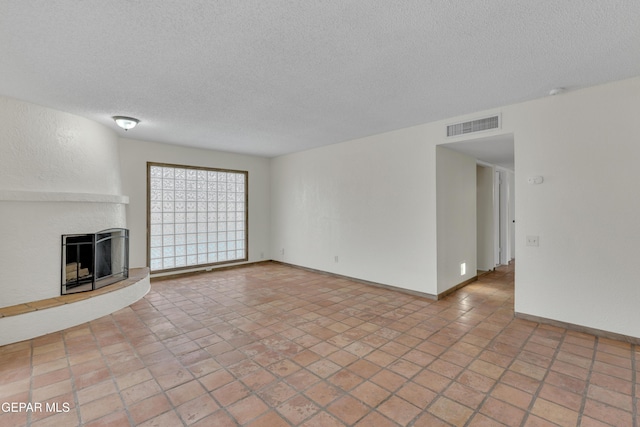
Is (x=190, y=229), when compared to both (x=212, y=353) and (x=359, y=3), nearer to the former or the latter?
(x=212, y=353)

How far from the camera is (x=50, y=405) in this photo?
1962mm

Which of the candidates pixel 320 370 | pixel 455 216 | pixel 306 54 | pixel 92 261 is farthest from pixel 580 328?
pixel 92 261

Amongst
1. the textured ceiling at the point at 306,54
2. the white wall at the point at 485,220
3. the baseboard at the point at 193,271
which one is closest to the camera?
the textured ceiling at the point at 306,54

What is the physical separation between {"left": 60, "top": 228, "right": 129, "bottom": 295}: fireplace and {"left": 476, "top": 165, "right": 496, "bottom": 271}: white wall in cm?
647

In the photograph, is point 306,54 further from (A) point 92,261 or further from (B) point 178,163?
(B) point 178,163

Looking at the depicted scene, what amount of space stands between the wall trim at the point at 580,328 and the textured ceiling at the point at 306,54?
2.46 m

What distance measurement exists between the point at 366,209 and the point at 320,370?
3090mm

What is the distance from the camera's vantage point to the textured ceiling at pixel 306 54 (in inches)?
71.4

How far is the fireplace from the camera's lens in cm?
361

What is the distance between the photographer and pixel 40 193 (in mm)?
3330

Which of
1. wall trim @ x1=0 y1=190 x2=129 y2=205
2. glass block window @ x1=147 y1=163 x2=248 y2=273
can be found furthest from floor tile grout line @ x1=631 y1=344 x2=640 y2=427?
glass block window @ x1=147 y1=163 x2=248 y2=273

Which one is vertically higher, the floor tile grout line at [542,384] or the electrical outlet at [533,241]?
the electrical outlet at [533,241]

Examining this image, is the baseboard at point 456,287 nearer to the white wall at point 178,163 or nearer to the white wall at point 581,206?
the white wall at point 581,206

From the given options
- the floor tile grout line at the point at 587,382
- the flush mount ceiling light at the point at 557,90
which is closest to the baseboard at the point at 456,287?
the floor tile grout line at the point at 587,382
